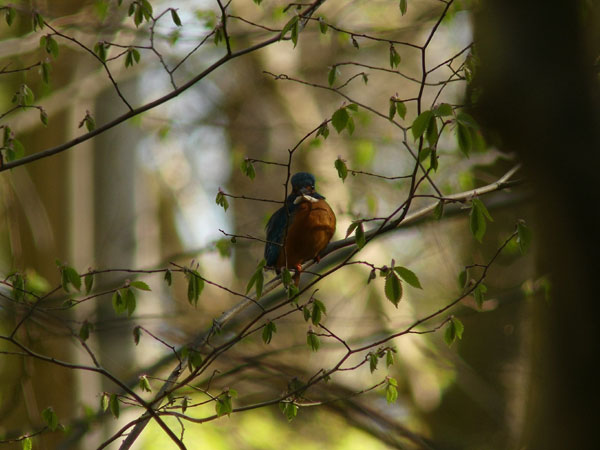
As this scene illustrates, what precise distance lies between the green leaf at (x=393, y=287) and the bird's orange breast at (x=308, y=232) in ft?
6.02

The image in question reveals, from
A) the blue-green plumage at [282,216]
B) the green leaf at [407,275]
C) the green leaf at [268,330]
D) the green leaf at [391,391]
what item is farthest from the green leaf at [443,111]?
the blue-green plumage at [282,216]

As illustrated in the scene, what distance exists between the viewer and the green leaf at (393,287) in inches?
92.9

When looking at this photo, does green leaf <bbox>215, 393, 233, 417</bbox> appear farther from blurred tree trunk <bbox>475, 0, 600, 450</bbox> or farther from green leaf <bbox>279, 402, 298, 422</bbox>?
blurred tree trunk <bbox>475, 0, 600, 450</bbox>

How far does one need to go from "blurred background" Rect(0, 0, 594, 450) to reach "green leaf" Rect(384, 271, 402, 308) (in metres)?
0.64

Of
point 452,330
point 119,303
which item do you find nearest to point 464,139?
point 452,330

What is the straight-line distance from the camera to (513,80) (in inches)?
42.5

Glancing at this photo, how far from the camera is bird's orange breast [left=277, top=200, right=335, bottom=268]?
430 centimetres

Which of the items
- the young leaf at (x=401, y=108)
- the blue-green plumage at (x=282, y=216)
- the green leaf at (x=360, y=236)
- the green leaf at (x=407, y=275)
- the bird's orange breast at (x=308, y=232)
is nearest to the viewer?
the green leaf at (x=407, y=275)

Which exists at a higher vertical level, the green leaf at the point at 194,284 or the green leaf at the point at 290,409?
the green leaf at the point at 194,284

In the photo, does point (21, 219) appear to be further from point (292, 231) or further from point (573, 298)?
point (573, 298)

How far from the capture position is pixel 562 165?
1.02m

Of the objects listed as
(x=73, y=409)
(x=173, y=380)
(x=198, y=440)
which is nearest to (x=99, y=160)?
(x=73, y=409)

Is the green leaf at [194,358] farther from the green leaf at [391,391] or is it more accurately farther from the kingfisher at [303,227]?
the kingfisher at [303,227]

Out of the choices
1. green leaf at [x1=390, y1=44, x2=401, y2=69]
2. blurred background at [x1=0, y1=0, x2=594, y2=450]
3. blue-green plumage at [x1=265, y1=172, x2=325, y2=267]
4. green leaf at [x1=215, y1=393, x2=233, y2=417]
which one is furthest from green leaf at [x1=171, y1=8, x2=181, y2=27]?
blue-green plumage at [x1=265, y1=172, x2=325, y2=267]
